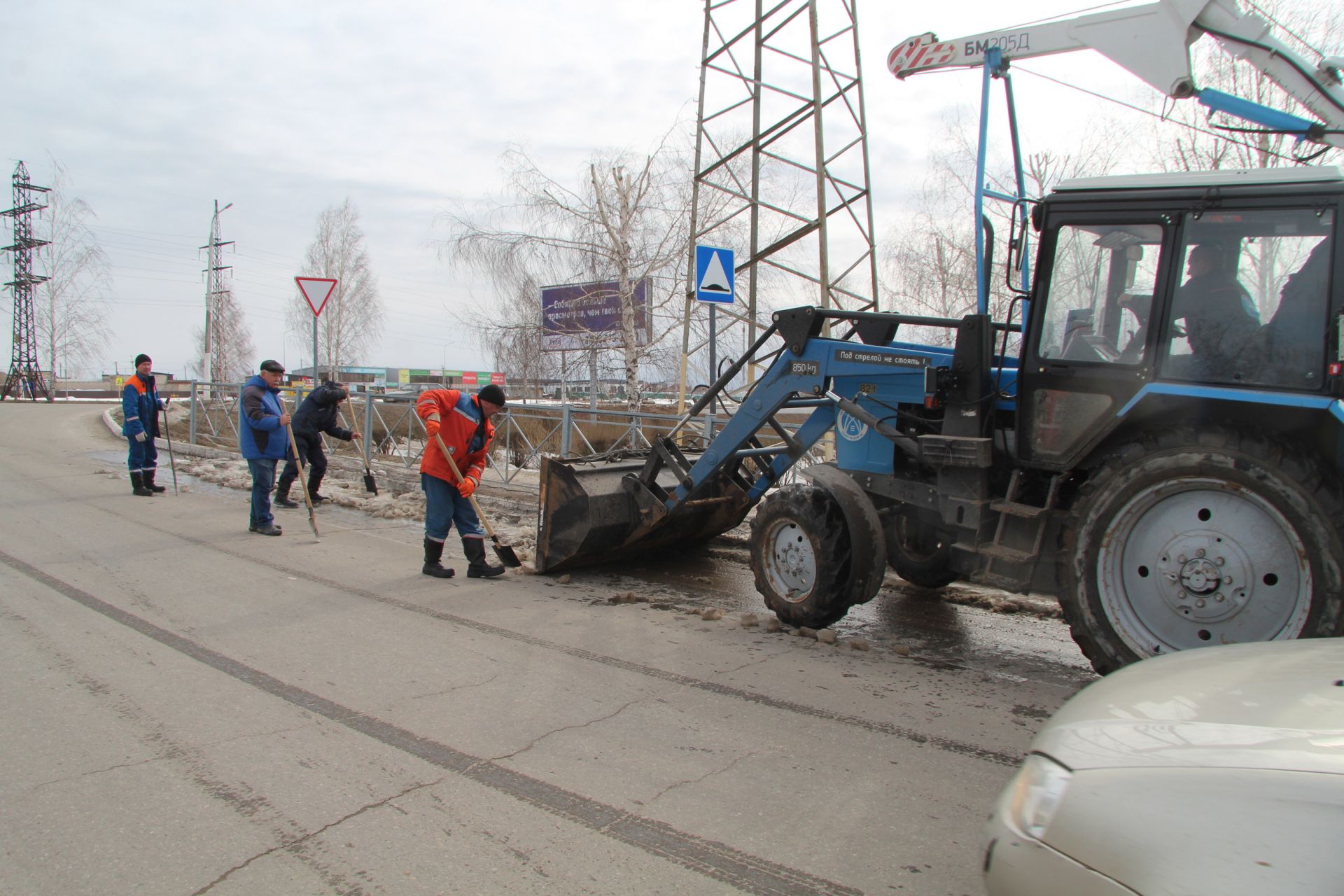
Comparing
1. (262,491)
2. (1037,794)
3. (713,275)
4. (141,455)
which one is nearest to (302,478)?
(262,491)

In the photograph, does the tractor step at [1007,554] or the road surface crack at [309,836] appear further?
the tractor step at [1007,554]

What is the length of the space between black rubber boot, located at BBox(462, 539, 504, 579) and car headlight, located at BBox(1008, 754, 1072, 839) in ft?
18.7

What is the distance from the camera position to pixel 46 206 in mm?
40500

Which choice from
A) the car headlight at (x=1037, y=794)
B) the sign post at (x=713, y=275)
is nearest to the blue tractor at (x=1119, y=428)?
the car headlight at (x=1037, y=794)

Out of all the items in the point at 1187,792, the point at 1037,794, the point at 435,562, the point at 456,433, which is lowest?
the point at 435,562

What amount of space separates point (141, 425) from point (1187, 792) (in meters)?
12.6

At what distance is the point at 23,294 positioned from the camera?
41719mm

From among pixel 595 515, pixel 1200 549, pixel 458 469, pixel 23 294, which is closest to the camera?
pixel 1200 549

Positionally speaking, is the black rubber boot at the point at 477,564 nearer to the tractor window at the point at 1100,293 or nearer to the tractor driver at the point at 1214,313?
the tractor window at the point at 1100,293

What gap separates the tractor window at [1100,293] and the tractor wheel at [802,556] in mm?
1662

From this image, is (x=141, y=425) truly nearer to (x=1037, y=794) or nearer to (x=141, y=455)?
(x=141, y=455)

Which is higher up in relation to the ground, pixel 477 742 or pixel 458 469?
pixel 458 469

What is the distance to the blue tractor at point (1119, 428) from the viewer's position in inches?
153

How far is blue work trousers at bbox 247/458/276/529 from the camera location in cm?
909
